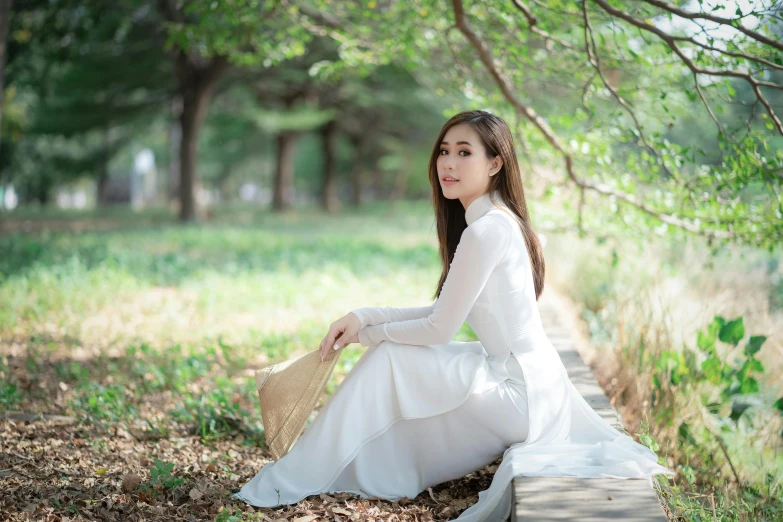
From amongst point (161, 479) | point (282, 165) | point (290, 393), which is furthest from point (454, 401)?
point (282, 165)

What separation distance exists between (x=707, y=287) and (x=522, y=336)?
6632 millimetres

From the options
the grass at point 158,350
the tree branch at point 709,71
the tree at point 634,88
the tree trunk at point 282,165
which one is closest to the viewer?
the grass at point 158,350

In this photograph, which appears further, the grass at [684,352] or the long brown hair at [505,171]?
the grass at [684,352]

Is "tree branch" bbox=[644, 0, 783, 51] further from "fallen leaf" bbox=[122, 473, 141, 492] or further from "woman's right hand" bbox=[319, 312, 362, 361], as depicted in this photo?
"fallen leaf" bbox=[122, 473, 141, 492]

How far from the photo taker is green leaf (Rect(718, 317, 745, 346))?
436cm

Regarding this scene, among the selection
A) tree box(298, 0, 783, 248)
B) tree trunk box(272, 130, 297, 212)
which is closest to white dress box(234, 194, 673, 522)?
tree box(298, 0, 783, 248)

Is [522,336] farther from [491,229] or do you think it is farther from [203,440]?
[203,440]

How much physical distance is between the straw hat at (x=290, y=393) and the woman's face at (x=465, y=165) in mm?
919

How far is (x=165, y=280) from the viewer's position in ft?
30.0

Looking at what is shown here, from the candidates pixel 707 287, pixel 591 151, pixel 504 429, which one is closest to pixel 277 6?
pixel 591 151

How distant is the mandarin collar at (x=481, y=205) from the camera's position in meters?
3.31

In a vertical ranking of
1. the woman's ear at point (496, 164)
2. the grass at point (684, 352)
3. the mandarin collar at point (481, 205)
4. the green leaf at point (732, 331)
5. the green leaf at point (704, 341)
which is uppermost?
the woman's ear at point (496, 164)

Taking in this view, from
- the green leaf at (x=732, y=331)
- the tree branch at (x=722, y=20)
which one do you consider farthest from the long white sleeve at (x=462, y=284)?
the green leaf at (x=732, y=331)

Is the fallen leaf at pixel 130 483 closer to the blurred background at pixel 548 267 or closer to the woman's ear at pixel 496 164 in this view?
the blurred background at pixel 548 267
